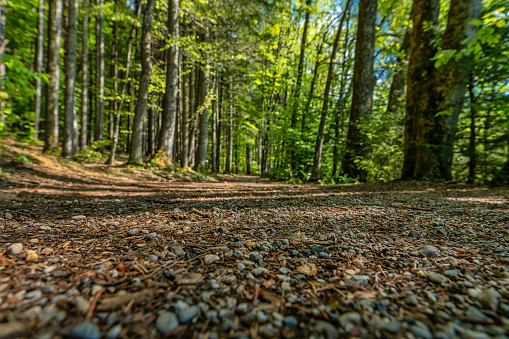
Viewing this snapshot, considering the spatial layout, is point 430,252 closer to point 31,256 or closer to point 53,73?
point 31,256

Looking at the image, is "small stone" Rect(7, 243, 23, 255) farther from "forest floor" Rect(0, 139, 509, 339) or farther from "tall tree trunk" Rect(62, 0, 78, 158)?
"tall tree trunk" Rect(62, 0, 78, 158)

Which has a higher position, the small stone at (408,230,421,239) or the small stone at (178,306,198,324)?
the small stone at (408,230,421,239)

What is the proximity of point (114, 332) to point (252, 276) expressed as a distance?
2.17 ft

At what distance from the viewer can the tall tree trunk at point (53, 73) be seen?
6.75 m

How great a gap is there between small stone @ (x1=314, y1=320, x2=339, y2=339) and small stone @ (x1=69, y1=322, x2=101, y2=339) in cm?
79

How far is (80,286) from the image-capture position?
1.01 m

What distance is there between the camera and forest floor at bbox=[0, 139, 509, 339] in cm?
80

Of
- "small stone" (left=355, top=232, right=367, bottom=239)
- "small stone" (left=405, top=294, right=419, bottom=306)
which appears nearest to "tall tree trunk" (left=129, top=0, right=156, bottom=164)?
"small stone" (left=355, top=232, right=367, bottom=239)

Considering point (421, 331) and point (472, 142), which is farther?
point (472, 142)

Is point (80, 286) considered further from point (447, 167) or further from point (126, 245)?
point (447, 167)

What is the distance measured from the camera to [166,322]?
80 cm

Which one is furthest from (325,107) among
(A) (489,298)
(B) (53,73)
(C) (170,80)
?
(B) (53,73)

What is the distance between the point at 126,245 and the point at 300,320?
1330mm

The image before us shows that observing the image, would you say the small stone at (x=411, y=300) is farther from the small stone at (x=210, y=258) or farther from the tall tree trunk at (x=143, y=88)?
the tall tree trunk at (x=143, y=88)
